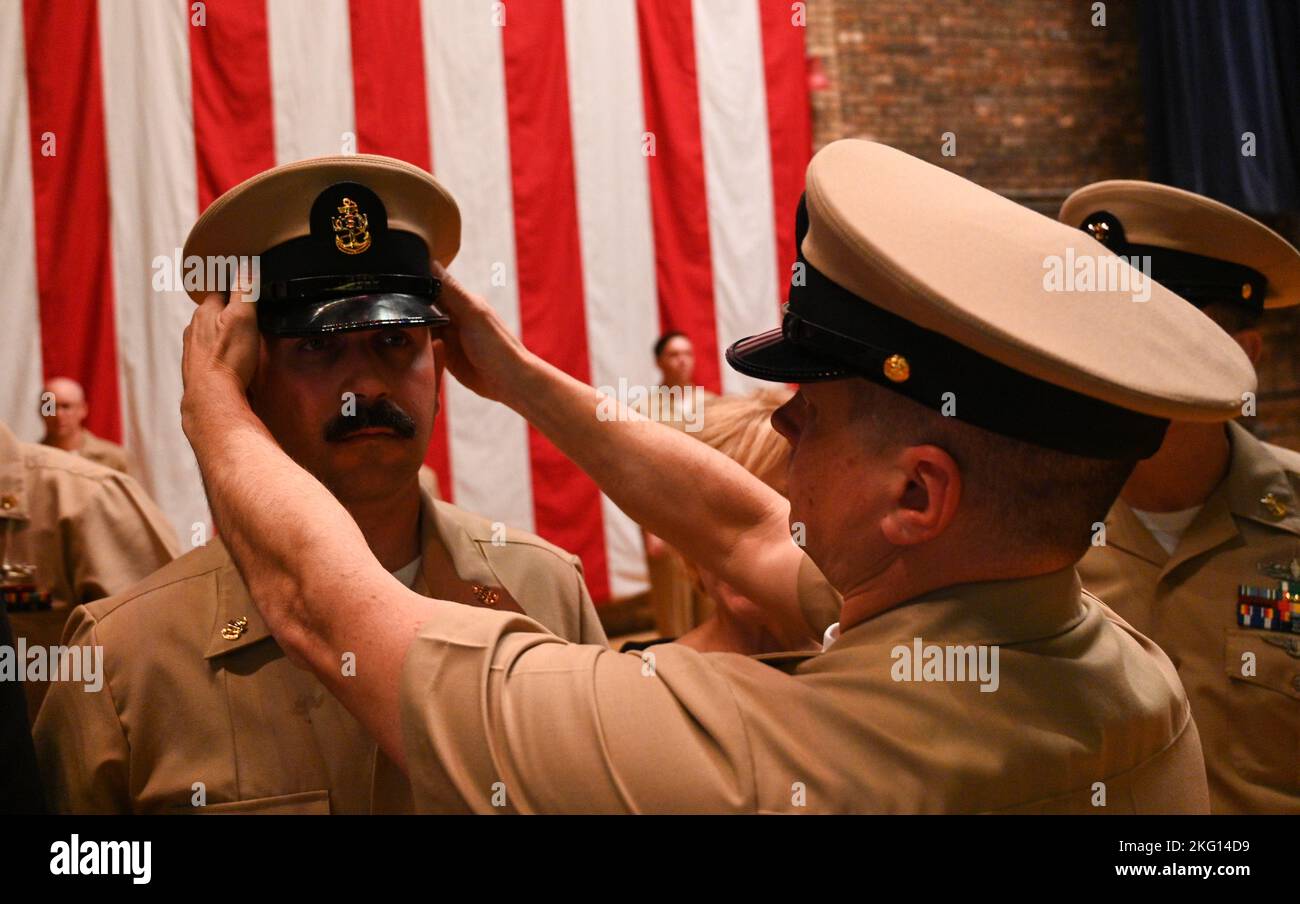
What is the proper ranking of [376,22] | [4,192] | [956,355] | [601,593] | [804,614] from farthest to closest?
[601,593] < [376,22] < [4,192] < [804,614] < [956,355]

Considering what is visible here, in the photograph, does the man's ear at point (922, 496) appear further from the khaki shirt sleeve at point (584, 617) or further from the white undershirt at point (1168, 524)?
the white undershirt at point (1168, 524)

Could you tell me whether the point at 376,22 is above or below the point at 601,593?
above

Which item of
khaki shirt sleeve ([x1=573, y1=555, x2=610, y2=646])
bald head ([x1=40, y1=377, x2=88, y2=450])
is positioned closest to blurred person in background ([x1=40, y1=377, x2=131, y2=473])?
bald head ([x1=40, y1=377, x2=88, y2=450])

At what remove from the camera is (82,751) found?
5.32 ft

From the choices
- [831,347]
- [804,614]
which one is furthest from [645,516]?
[831,347]

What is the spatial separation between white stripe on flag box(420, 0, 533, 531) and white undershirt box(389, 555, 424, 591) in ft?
13.6

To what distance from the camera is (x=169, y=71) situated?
18.7ft

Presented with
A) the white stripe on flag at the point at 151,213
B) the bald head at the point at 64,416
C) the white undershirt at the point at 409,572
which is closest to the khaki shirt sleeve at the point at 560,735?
the white undershirt at the point at 409,572

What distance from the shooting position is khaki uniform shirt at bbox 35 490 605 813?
161 centimetres

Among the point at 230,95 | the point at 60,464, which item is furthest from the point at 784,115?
the point at 60,464

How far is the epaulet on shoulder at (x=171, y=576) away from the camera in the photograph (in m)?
1.77

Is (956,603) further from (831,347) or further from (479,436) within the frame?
(479,436)

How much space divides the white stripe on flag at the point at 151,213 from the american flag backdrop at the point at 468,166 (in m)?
0.01

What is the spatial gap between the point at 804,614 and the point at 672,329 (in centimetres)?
488
